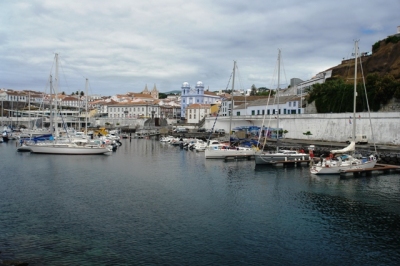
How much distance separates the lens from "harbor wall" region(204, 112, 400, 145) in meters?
41.2

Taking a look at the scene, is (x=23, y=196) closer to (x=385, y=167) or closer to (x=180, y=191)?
(x=180, y=191)

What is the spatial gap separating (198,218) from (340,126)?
3424cm

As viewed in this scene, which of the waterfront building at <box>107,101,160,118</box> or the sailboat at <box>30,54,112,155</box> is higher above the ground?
the waterfront building at <box>107,101,160,118</box>

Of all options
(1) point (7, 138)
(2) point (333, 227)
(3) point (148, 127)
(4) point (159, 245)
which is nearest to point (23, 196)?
(4) point (159, 245)

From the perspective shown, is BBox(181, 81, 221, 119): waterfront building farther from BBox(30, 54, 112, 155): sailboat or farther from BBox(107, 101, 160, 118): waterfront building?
BBox(30, 54, 112, 155): sailboat

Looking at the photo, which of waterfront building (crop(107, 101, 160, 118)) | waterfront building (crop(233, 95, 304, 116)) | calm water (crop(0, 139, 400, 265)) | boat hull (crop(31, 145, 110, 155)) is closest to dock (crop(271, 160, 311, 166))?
calm water (crop(0, 139, 400, 265))

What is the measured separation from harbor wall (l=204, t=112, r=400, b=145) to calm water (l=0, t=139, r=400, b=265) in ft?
41.5

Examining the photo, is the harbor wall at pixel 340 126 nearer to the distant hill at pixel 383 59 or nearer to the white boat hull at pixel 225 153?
the white boat hull at pixel 225 153

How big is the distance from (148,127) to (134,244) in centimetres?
7974

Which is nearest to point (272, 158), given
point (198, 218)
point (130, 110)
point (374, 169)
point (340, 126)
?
point (374, 169)

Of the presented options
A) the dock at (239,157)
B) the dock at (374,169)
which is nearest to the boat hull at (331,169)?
the dock at (374,169)

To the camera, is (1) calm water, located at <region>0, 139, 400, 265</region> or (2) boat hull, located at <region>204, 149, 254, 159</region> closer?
(1) calm water, located at <region>0, 139, 400, 265</region>

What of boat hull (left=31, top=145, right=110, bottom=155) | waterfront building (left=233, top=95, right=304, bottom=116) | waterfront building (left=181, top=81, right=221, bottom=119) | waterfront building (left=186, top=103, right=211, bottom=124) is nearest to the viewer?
boat hull (left=31, top=145, right=110, bottom=155)

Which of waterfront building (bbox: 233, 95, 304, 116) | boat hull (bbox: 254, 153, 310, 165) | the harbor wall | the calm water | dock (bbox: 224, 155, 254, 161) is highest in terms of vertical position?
waterfront building (bbox: 233, 95, 304, 116)
